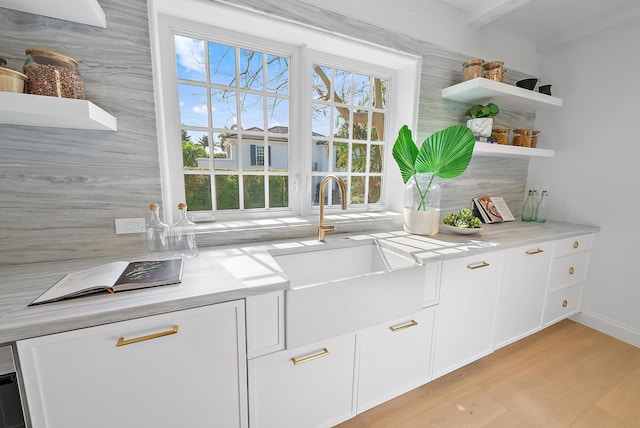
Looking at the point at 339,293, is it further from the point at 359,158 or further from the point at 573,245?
the point at 573,245

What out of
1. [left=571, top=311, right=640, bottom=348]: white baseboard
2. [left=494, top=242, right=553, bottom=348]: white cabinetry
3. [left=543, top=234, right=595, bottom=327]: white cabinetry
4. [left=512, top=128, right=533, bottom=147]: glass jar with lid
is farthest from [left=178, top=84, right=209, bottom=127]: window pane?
[left=571, top=311, right=640, bottom=348]: white baseboard

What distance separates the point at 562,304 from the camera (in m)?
2.06

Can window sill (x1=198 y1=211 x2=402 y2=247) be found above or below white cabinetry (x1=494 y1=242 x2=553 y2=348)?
above

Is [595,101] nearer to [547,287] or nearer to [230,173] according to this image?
[547,287]

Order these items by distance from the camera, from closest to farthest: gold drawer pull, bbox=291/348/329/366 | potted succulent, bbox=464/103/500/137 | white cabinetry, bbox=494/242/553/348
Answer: gold drawer pull, bbox=291/348/329/366, white cabinetry, bbox=494/242/553/348, potted succulent, bbox=464/103/500/137

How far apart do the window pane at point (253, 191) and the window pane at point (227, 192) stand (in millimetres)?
52

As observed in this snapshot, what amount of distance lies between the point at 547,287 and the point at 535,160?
1.27 metres

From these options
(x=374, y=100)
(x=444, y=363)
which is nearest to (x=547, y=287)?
(x=444, y=363)

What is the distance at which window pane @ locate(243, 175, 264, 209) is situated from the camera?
65.4 inches

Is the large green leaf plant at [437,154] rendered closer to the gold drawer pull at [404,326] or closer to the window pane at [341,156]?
the window pane at [341,156]

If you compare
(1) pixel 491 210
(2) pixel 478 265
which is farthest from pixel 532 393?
(1) pixel 491 210

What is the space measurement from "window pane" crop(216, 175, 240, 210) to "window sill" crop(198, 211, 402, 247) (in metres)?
0.12

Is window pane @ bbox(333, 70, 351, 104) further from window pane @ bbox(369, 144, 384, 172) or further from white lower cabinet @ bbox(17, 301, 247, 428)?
white lower cabinet @ bbox(17, 301, 247, 428)

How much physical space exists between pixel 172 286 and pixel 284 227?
2.44ft
